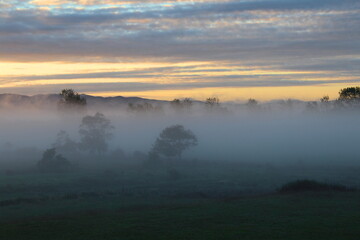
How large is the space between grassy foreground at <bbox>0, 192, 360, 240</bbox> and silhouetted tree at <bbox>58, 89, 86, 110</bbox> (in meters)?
141

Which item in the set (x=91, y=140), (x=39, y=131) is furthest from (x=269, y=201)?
(x=39, y=131)

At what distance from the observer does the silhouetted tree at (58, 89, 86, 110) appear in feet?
602

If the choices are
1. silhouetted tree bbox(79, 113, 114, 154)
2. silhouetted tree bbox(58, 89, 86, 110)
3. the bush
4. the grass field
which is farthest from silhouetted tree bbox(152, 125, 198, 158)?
silhouetted tree bbox(58, 89, 86, 110)

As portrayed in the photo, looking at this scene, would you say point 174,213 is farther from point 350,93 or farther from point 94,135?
point 350,93

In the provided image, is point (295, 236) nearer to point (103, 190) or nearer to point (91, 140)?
point (103, 190)

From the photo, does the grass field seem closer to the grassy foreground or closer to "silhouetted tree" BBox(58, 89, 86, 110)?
the grassy foreground

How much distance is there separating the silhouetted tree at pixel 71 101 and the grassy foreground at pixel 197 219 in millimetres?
140915

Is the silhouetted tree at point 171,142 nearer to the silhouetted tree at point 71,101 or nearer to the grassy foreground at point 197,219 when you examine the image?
the grassy foreground at point 197,219

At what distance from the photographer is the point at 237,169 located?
3469 inches

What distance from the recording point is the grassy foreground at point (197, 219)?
1196 inches

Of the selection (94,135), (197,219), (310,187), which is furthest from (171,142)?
(197,219)

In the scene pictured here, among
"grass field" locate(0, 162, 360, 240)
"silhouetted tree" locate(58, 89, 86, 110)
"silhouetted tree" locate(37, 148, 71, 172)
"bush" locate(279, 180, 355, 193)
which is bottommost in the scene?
"silhouetted tree" locate(37, 148, 71, 172)

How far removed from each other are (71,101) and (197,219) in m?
157

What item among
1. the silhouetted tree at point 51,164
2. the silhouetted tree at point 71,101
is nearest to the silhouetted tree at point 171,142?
the silhouetted tree at point 51,164
